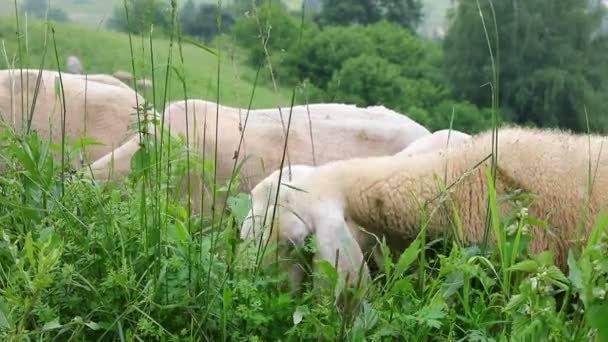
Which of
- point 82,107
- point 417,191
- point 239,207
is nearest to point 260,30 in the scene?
point 239,207

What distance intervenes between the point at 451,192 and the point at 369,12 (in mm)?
46554

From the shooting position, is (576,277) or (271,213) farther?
(271,213)

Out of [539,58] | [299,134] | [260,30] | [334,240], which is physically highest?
[260,30]

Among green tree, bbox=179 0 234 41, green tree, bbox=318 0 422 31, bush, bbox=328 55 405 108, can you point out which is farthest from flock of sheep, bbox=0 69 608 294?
green tree, bbox=318 0 422 31

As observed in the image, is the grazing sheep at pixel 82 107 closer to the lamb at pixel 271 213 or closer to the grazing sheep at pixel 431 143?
the grazing sheep at pixel 431 143

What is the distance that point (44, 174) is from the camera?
2.40m

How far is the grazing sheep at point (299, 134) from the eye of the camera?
5.56 meters

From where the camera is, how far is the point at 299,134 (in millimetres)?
5980

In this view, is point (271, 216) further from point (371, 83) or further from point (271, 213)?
point (371, 83)

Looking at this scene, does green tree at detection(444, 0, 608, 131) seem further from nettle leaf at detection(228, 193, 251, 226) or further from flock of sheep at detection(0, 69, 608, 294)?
nettle leaf at detection(228, 193, 251, 226)

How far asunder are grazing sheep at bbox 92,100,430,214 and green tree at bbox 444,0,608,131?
30.5 metres

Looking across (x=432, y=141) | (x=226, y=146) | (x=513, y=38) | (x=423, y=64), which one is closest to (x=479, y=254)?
(x=432, y=141)

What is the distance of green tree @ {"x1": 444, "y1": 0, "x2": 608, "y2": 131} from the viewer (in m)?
36.8

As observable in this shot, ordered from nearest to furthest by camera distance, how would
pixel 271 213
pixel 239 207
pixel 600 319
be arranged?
pixel 600 319, pixel 239 207, pixel 271 213
